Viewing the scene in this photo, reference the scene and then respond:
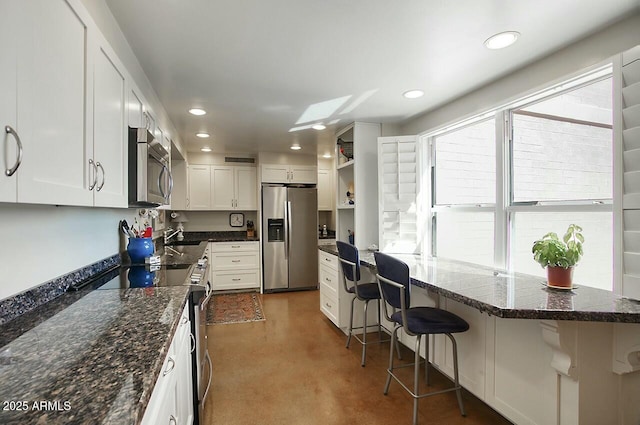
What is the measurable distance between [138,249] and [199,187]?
3141 millimetres

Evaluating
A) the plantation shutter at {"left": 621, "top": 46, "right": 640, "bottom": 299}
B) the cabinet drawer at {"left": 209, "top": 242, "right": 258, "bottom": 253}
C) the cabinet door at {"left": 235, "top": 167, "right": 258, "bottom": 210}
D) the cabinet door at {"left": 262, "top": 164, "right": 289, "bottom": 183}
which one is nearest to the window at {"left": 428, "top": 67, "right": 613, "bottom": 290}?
the plantation shutter at {"left": 621, "top": 46, "right": 640, "bottom": 299}

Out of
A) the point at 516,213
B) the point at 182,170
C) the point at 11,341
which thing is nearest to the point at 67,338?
the point at 11,341

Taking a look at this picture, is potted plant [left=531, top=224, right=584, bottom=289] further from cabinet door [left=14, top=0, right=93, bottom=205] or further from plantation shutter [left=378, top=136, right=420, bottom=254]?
cabinet door [left=14, top=0, right=93, bottom=205]

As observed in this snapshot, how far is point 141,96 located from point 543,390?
113 inches

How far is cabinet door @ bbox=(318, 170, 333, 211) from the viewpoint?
5602mm

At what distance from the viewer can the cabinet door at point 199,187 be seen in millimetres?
5113

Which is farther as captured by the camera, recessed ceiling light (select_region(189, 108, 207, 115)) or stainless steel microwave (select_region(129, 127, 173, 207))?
recessed ceiling light (select_region(189, 108, 207, 115))

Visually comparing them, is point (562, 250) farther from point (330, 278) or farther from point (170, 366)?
point (330, 278)

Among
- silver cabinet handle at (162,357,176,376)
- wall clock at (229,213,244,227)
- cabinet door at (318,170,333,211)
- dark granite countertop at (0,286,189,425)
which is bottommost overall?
silver cabinet handle at (162,357,176,376)

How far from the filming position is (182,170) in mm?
4570

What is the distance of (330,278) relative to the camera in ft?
11.6

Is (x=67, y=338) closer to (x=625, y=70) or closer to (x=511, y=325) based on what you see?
(x=511, y=325)

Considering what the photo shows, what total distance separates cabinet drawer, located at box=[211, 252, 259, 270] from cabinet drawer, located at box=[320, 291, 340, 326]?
5.36 ft

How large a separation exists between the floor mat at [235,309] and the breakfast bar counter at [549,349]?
8.16ft
